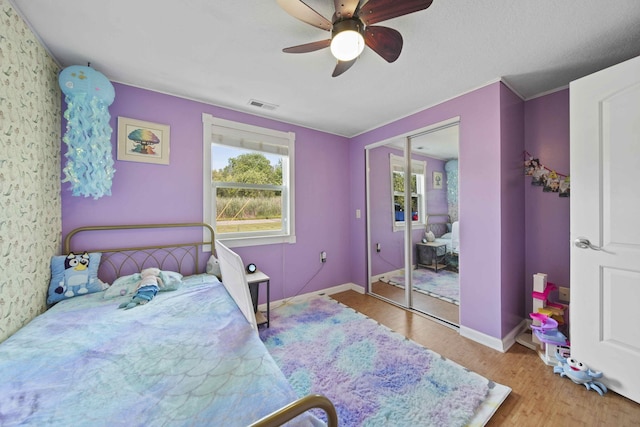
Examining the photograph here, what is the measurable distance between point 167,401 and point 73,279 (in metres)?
1.66

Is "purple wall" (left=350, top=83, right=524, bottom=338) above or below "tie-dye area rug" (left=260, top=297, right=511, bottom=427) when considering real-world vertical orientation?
above

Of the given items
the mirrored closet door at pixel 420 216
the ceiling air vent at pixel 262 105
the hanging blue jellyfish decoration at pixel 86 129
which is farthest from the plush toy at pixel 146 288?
the mirrored closet door at pixel 420 216

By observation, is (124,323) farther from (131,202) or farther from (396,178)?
(396,178)

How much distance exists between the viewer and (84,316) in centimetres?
149

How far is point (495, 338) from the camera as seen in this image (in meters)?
2.13

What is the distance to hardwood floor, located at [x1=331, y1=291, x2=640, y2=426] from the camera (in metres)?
1.40

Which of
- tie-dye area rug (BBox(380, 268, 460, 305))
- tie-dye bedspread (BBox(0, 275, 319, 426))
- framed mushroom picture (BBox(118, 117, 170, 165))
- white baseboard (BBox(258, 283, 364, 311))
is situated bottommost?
white baseboard (BBox(258, 283, 364, 311))

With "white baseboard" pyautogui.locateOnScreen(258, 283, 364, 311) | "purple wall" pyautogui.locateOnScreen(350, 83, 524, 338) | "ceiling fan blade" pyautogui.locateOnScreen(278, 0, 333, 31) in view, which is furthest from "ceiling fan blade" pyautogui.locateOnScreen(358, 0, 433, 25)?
"white baseboard" pyautogui.locateOnScreen(258, 283, 364, 311)

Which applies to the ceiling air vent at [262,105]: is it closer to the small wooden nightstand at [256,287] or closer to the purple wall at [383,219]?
the purple wall at [383,219]

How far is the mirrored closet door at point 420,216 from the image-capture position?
2.73m

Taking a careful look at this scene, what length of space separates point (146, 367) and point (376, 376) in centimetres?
149

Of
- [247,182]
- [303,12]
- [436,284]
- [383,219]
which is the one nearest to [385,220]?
[383,219]

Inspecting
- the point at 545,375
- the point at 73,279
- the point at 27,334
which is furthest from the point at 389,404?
the point at 73,279

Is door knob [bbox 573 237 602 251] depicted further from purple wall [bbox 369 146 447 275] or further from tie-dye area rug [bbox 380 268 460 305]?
purple wall [bbox 369 146 447 275]
